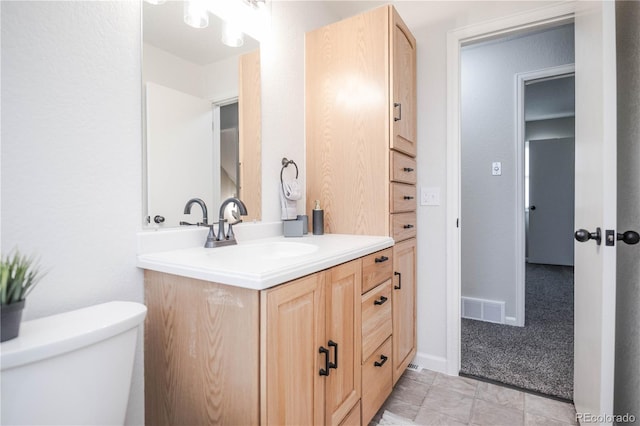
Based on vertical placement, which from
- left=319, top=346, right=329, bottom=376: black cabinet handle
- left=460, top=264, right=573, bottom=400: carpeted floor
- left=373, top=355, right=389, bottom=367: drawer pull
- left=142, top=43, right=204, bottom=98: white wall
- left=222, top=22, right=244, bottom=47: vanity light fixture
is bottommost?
left=460, top=264, right=573, bottom=400: carpeted floor

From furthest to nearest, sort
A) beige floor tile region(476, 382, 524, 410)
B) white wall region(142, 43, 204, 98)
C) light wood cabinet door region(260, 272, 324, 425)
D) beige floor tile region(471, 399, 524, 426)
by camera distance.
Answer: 1. beige floor tile region(476, 382, 524, 410)
2. beige floor tile region(471, 399, 524, 426)
3. white wall region(142, 43, 204, 98)
4. light wood cabinet door region(260, 272, 324, 425)

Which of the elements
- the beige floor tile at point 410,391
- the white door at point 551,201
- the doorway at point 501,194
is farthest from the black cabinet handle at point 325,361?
the white door at point 551,201

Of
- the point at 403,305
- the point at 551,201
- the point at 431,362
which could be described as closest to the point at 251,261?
the point at 403,305

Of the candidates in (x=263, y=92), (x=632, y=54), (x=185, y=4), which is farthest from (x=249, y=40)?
(x=632, y=54)

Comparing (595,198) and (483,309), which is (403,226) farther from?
(483,309)

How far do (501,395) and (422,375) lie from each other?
16.5 inches

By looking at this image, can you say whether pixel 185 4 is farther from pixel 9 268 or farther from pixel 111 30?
pixel 9 268

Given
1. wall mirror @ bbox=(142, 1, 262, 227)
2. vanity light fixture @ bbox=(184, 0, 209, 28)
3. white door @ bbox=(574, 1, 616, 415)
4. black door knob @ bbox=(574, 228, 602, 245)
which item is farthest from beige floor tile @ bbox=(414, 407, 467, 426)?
vanity light fixture @ bbox=(184, 0, 209, 28)

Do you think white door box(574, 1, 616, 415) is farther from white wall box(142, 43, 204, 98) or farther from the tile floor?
white wall box(142, 43, 204, 98)

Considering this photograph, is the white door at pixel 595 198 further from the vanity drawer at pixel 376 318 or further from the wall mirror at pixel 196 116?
the wall mirror at pixel 196 116

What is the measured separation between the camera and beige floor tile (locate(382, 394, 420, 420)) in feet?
5.16

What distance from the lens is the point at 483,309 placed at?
9.12 feet

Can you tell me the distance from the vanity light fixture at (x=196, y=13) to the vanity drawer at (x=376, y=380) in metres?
1.53

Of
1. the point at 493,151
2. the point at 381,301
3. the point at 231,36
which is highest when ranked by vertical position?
the point at 231,36
